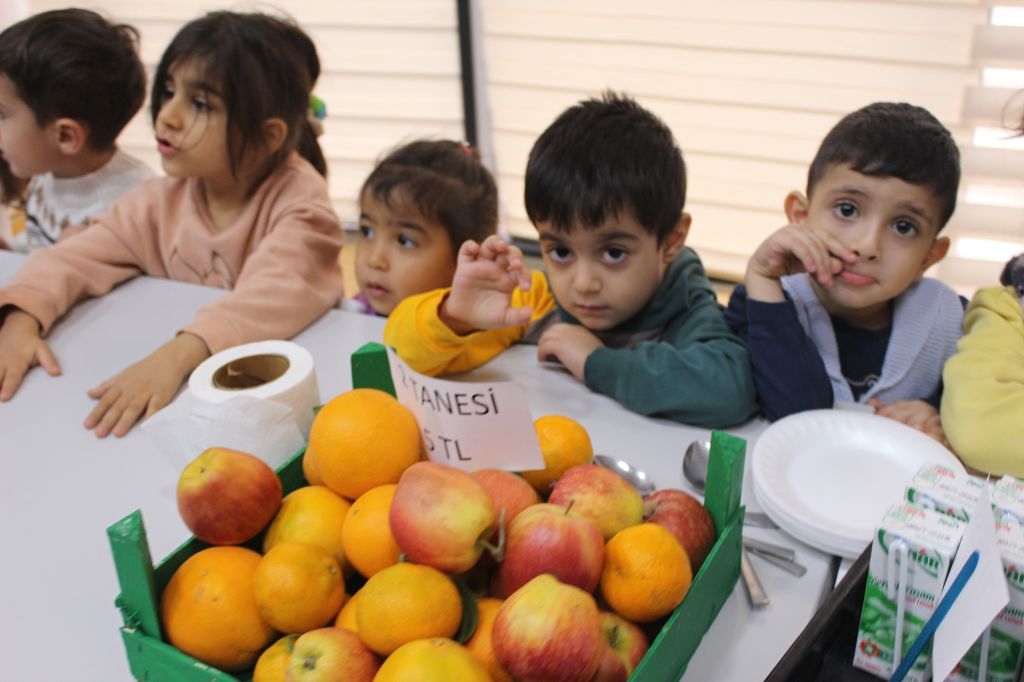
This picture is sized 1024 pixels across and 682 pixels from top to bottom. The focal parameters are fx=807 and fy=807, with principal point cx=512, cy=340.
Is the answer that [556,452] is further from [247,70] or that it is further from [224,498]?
[247,70]

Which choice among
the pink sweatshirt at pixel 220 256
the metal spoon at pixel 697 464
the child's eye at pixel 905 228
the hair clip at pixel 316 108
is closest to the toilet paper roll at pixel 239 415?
the pink sweatshirt at pixel 220 256

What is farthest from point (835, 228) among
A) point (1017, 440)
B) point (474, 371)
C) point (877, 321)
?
point (474, 371)

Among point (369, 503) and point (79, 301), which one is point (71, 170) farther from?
point (369, 503)

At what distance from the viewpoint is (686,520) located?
29.0 inches

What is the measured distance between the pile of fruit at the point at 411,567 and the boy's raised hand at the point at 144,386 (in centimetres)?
48

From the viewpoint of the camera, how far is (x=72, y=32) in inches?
71.0

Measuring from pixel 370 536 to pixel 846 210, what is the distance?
0.84 meters

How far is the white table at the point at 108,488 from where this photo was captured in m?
0.76

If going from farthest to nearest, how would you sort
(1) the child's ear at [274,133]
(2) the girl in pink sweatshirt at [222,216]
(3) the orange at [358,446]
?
(1) the child's ear at [274,133], (2) the girl in pink sweatshirt at [222,216], (3) the orange at [358,446]

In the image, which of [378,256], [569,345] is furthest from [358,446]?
[378,256]

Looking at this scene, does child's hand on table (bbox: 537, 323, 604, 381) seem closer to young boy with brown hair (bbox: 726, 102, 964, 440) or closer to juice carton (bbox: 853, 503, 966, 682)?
young boy with brown hair (bbox: 726, 102, 964, 440)

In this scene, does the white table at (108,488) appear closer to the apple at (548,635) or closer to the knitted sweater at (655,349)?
the knitted sweater at (655,349)

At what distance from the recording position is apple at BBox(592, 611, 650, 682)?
1.97ft

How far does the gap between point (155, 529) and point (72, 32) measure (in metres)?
1.39
